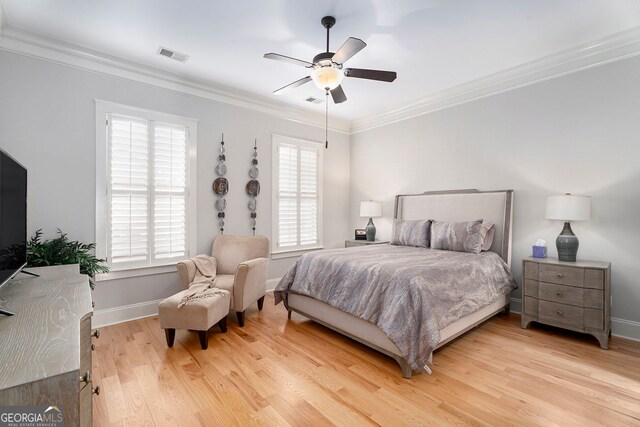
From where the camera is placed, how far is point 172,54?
10.6 feet

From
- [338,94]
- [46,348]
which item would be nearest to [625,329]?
[338,94]

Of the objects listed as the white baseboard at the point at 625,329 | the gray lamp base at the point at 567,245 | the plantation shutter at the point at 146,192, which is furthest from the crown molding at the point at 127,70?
the white baseboard at the point at 625,329

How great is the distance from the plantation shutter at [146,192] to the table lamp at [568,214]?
4.04 meters

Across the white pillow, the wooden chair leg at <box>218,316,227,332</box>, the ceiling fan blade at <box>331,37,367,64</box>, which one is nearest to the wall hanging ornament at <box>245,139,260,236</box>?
the wooden chair leg at <box>218,316,227,332</box>

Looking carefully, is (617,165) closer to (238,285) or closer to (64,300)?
(238,285)

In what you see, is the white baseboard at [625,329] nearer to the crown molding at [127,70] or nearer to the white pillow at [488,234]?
the white pillow at [488,234]

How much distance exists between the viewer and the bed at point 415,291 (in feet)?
7.47

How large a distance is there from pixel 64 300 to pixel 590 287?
3.90m

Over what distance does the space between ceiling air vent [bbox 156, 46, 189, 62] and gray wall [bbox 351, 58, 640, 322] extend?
322 cm

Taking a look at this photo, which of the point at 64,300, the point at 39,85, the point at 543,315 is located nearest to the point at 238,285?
the point at 64,300

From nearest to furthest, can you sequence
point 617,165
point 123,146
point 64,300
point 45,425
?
point 45,425 < point 64,300 < point 617,165 < point 123,146

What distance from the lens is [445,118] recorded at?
4.36m

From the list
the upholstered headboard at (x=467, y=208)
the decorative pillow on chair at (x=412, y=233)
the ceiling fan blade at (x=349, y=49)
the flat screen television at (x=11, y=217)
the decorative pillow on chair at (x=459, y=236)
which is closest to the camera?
the flat screen television at (x=11, y=217)

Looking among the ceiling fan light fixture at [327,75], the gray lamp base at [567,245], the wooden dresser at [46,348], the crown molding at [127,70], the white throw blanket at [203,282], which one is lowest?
the white throw blanket at [203,282]
